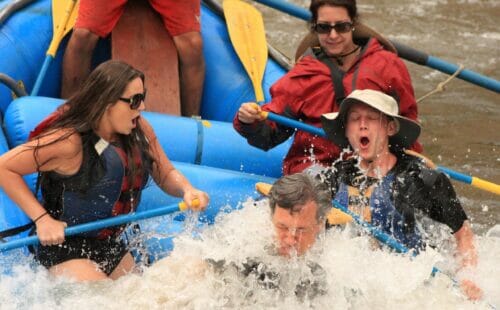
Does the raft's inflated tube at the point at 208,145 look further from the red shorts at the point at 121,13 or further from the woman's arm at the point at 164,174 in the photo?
the woman's arm at the point at 164,174

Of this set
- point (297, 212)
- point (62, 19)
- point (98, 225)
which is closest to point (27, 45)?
point (62, 19)

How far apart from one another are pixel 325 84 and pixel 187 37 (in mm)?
1134

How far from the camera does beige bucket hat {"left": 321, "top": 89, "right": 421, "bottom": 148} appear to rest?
381 cm

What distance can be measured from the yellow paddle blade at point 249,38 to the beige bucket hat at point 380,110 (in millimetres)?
1326

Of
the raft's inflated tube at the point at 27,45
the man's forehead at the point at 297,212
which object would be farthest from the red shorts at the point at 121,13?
the man's forehead at the point at 297,212

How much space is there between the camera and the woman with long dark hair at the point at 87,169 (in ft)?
11.8

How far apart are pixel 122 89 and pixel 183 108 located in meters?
1.76

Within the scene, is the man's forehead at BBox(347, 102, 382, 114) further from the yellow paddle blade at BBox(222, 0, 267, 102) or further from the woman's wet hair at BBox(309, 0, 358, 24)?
the yellow paddle blade at BBox(222, 0, 267, 102)

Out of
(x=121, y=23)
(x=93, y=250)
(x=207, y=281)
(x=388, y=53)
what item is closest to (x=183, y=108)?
(x=121, y=23)

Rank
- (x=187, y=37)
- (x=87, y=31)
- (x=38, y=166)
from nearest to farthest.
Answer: (x=38, y=166) < (x=87, y=31) < (x=187, y=37)

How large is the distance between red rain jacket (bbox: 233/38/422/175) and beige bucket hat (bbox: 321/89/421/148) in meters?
0.29

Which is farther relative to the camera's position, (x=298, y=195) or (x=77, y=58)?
(x=77, y=58)

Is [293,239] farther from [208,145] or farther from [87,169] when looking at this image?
[208,145]

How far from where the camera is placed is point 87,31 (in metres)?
5.12
